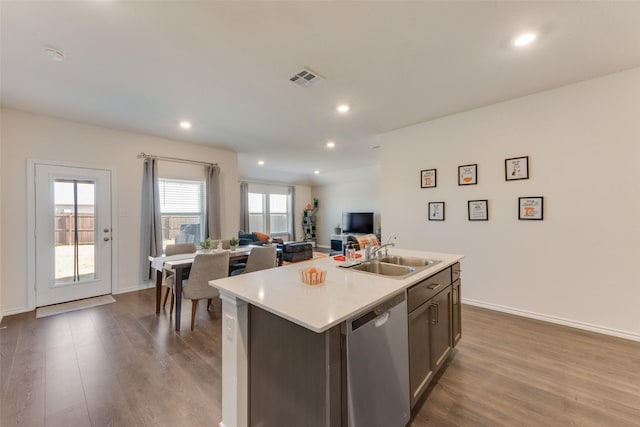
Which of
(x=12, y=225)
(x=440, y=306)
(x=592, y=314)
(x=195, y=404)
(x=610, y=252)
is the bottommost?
(x=195, y=404)

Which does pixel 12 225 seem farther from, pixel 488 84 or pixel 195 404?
pixel 488 84

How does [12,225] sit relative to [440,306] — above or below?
above

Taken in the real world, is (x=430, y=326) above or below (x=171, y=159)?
below

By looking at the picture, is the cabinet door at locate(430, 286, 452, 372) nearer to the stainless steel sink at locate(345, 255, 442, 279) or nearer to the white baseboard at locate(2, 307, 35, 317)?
the stainless steel sink at locate(345, 255, 442, 279)

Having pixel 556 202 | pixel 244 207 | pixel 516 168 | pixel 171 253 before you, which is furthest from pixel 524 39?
pixel 244 207

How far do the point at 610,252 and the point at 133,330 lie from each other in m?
5.19

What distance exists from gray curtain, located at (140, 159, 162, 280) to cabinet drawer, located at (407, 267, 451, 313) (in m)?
4.43

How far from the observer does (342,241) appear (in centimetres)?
841

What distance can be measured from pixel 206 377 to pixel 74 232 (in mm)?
3447

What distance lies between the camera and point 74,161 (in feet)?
12.6

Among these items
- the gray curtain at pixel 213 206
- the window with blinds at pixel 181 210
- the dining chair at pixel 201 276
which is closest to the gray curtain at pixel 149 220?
the window with blinds at pixel 181 210

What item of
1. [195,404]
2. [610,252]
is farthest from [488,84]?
[195,404]

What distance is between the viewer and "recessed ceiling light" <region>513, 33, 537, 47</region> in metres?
2.05

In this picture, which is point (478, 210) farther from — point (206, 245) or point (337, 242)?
point (337, 242)
